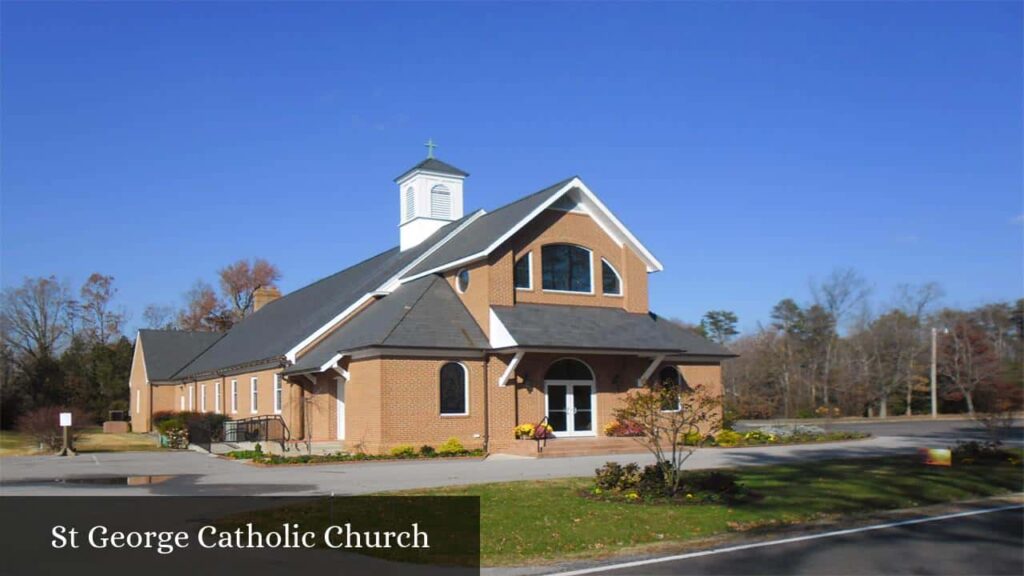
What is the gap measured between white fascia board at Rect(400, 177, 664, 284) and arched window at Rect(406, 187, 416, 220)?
20.6ft

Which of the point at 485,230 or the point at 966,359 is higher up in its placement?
the point at 485,230

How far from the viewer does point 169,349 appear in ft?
175

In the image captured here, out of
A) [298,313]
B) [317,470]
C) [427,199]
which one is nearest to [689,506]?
[317,470]

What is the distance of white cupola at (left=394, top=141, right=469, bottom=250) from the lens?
38.8 meters

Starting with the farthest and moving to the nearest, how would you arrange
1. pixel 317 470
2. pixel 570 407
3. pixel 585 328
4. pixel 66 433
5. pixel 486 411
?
pixel 570 407 → pixel 585 328 → pixel 66 433 → pixel 486 411 → pixel 317 470

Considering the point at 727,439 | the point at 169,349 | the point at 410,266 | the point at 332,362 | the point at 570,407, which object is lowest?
the point at 727,439

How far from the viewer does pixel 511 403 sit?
94.1 feet

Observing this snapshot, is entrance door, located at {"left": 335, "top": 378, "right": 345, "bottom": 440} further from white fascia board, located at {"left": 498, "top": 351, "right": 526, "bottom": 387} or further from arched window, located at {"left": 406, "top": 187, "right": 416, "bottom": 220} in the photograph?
arched window, located at {"left": 406, "top": 187, "right": 416, "bottom": 220}

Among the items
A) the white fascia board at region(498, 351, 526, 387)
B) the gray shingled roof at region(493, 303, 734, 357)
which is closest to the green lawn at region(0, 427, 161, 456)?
the white fascia board at region(498, 351, 526, 387)

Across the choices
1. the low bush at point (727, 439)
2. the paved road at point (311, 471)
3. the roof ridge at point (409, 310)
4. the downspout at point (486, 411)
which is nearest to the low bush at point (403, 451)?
the paved road at point (311, 471)

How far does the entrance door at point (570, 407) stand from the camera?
2981cm

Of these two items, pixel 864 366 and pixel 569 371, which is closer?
pixel 569 371

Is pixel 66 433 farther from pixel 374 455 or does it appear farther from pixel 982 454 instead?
pixel 982 454

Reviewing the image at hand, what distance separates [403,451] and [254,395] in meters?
13.3
